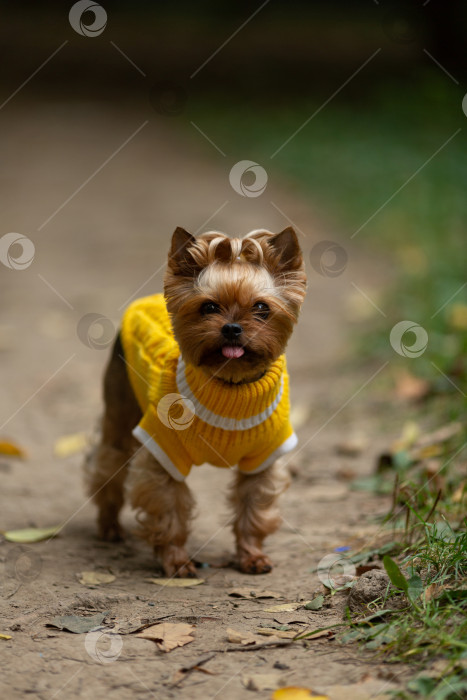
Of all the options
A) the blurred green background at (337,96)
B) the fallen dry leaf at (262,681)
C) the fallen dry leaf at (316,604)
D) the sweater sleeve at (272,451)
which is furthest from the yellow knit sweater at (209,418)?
the blurred green background at (337,96)

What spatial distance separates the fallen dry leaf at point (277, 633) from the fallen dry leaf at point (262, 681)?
0.32 meters

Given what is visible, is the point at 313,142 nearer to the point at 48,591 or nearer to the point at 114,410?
the point at 114,410

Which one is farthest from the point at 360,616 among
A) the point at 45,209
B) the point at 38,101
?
the point at 38,101

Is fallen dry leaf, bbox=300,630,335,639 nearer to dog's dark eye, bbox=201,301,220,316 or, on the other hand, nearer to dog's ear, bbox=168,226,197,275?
dog's dark eye, bbox=201,301,220,316

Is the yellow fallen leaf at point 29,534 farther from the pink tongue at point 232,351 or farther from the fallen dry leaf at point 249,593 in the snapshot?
the pink tongue at point 232,351

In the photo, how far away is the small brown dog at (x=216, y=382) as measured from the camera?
354 cm

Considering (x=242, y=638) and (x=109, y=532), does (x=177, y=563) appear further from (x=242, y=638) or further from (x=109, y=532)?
(x=242, y=638)

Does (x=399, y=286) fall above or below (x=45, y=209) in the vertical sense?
below

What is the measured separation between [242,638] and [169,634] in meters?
0.27

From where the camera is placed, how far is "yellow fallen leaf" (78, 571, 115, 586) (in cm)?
373

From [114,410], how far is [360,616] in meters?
1.98

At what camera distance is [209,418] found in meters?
3.75

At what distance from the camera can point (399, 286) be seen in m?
8.59

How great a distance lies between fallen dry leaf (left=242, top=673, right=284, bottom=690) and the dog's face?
4.16ft
